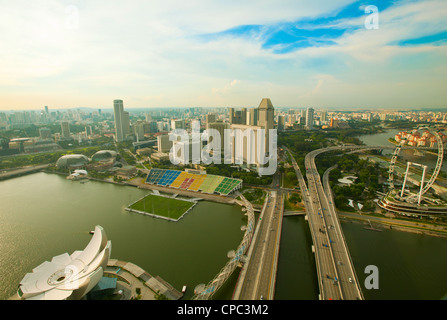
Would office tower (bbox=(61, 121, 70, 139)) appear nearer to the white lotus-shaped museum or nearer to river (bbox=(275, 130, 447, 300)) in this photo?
the white lotus-shaped museum

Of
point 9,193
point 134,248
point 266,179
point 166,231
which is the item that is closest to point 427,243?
point 266,179

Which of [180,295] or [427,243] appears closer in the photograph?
[180,295]

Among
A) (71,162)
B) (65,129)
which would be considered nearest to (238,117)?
(71,162)

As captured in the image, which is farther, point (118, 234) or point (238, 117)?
point (238, 117)

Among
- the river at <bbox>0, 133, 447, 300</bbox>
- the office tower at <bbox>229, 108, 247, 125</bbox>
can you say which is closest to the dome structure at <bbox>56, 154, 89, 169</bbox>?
the river at <bbox>0, 133, 447, 300</bbox>

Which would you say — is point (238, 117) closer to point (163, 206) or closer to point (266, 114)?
point (266, 114)
